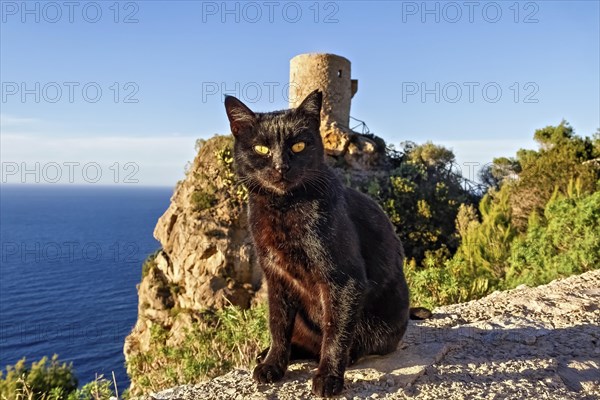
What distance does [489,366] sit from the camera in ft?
11.2

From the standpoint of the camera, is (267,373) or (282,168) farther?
(267,373)

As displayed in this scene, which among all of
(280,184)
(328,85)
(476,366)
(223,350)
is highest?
(328,85)

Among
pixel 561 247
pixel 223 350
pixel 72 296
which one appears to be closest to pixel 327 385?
pixel 223 350

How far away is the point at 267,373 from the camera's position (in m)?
3.12

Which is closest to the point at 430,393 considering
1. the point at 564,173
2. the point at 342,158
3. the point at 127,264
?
the point at 564,173

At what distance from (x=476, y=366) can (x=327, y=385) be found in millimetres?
1259

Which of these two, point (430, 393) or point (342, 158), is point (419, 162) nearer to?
point (342, 158)

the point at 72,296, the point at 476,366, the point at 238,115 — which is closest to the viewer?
the point at 238,115

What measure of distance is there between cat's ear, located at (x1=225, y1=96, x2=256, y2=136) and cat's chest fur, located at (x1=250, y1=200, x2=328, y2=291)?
0.50 metres

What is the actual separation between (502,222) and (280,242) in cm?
962

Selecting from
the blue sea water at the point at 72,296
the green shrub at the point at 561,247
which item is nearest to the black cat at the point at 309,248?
the green shrub at the point at 561,247

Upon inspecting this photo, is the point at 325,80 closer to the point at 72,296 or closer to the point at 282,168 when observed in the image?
the point at 282,168

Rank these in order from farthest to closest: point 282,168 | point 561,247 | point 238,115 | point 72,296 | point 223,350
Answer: point 72,296 → point 561,247 → point 223,350 → point 238,115 → point 282,168

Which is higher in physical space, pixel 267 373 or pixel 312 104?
pixel 312 104
